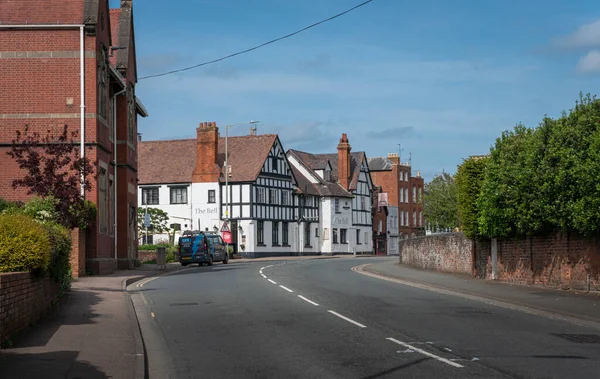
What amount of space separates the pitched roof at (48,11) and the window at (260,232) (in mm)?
45527

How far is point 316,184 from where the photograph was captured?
92562mm

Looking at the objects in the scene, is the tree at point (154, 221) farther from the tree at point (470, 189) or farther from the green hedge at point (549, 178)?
the green hedge at point (549, 178)

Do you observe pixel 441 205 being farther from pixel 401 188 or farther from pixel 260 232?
pixel 401 188

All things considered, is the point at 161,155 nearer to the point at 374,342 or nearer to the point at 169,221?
the point at 169,221

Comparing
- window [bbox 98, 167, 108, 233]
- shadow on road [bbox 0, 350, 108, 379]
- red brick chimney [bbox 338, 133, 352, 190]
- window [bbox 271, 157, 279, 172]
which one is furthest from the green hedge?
red brick chimney [bbox 338, 133, 352, 190]

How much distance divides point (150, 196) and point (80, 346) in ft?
226

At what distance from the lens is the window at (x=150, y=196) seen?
266 ft

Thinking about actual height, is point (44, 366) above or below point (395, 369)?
above

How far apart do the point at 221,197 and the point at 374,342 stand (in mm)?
65387

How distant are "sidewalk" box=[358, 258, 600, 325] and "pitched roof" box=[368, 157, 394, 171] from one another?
79.5 m

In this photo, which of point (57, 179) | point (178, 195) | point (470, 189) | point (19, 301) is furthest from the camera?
point (178, 195)

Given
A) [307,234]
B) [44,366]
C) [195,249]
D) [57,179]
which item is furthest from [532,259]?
[307,234]

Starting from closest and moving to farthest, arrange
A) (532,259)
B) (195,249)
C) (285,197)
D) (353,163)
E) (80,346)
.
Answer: (80,346) → (532,259) → (195,249) → (285,197) → (353,163)

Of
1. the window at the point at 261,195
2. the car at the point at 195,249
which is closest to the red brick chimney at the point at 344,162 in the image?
the window at the point at 261,195
